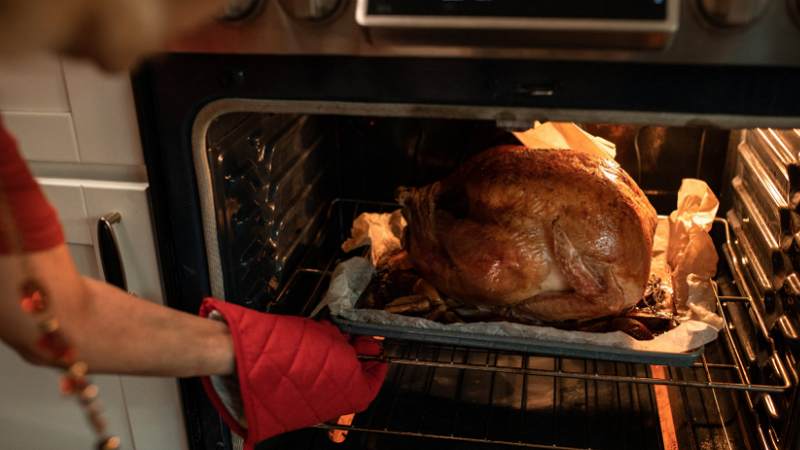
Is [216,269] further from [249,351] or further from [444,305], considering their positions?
[444,305]

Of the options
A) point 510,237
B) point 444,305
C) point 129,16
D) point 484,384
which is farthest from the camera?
point 484,384

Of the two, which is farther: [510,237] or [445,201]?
[445,201]

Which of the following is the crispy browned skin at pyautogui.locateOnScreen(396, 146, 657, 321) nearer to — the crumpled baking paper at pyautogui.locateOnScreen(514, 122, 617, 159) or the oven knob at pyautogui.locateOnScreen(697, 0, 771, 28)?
the crumpled baking paper at pyautogui.locateOnScreen(514, 122, 617, 159)

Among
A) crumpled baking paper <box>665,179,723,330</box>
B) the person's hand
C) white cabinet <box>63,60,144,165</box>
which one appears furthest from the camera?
crumpled baking paper <box>665,179,723,330</box>

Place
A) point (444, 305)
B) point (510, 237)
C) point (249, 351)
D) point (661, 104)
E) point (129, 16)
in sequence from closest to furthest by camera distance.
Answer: point (129, 16) < point (661, 104) < point (249, 351) < point (510, 237) < point (444, 305)

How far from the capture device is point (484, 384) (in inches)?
56.9

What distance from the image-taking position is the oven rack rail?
1.03m

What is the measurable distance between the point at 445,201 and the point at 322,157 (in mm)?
428

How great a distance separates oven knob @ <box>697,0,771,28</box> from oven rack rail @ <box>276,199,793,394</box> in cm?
62

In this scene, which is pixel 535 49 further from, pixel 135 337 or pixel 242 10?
pixel 135 337

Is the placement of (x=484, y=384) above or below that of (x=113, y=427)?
below

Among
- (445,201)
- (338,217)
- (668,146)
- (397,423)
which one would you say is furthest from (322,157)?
(668,146)

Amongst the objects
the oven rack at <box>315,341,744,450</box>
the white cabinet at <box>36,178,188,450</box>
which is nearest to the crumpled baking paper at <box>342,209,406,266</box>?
the oven rack at <box>315,341,744,450</box>

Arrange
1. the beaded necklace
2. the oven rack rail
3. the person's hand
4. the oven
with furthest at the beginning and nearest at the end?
1. the oven rack rail
2. the oven
3. the person's hand
4. the beaded necklace
